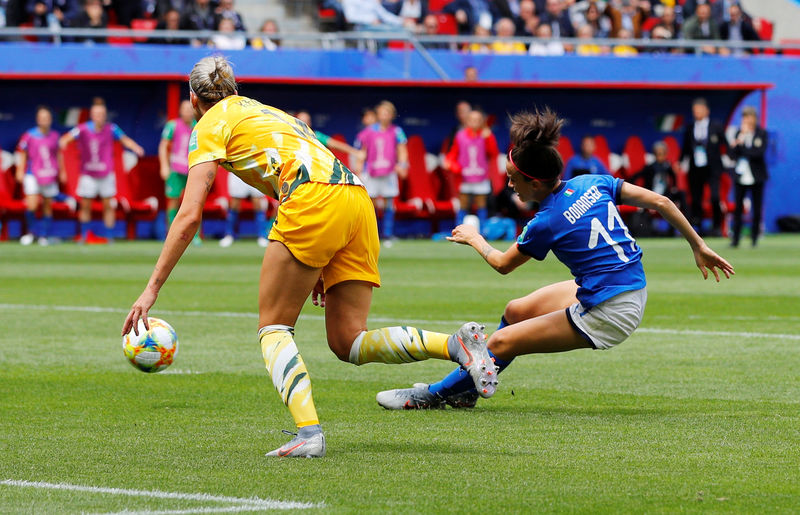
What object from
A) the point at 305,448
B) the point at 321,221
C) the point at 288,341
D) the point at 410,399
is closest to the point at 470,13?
the point at 410,399

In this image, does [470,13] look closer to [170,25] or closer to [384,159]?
[384,159]

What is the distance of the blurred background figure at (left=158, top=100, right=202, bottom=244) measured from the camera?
2316 cm

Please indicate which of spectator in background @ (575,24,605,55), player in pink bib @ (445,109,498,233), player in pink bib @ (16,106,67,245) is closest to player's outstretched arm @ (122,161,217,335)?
player in pink bib @ (16,106,67,245)

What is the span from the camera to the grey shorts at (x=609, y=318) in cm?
688

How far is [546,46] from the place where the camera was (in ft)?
95.8

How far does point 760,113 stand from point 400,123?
7.79m

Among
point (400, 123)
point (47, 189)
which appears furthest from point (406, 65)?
point (47, 189)

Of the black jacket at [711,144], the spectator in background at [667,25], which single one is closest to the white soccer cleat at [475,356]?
the black jacket at [711,144]

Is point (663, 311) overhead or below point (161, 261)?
below

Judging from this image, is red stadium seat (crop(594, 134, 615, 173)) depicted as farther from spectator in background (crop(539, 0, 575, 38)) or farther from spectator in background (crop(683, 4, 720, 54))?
spectator in background (crop(683, 4, 720, 54))

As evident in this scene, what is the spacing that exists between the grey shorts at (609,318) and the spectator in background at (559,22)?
23776 millimetres

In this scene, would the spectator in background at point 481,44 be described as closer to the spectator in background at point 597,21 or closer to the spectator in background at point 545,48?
the spectator in background at point 545,48

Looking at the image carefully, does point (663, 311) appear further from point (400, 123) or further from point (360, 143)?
point (400, 123)

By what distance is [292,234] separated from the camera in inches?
235
